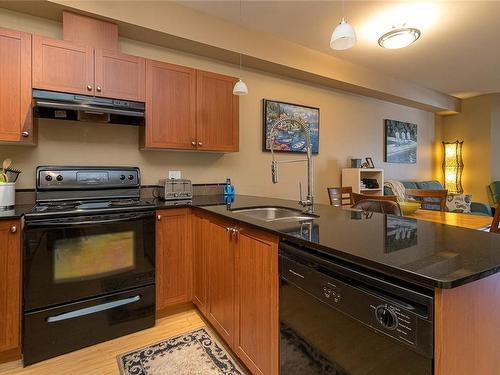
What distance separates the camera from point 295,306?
3.72 feet

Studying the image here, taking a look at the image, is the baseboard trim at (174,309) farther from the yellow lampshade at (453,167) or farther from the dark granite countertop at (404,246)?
the yellow lampshade at (453,167)

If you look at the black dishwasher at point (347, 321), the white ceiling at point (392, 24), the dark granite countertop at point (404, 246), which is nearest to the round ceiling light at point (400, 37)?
the white ceiling at point (392, 24)

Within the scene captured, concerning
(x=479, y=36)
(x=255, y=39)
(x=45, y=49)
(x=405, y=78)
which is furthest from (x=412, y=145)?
(x=45, y=49)

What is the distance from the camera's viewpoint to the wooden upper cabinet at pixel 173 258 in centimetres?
Answer: 210

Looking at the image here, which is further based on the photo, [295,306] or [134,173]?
[134,173]

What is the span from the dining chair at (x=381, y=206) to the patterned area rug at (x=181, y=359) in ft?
4.66

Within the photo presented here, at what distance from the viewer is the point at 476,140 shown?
17.4 feet

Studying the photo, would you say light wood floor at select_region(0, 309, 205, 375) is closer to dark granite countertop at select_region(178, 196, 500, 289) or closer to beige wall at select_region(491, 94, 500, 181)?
dark granite countertop at select_region(178, 196, 500, 289)

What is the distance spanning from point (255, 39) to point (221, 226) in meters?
2.16

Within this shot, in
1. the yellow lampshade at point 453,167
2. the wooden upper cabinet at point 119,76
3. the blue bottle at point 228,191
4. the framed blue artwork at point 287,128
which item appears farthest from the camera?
the yellow lampshade at point 453,167

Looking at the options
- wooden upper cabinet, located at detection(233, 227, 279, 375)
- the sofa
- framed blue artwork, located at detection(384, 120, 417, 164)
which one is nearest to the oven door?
wooden upper cabinet, located at detection(233, 227, 279, 375)

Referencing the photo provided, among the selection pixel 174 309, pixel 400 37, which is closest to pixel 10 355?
pixel 174 309

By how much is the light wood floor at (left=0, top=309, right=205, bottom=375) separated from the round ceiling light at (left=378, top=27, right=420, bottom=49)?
3096 millimetres

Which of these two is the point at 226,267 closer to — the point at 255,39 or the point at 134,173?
the point at 134,173
